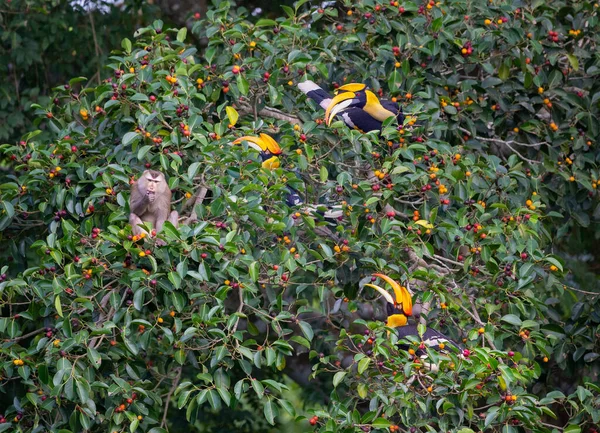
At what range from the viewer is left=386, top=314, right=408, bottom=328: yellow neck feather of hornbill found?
330 cm

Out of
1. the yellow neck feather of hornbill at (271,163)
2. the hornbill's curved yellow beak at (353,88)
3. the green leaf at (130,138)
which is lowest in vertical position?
the yellow neck feather of hornbill at (271,163)

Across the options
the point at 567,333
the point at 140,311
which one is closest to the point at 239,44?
the point at 140,311

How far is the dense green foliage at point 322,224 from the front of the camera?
122 inches

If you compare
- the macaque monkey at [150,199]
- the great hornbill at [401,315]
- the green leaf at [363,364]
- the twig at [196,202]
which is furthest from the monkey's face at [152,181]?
the green leaf at [363,364]

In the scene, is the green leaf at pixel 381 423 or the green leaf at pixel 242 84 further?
the green leaf at pixel 242 84

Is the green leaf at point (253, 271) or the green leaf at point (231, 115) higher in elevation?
the green leaf at point (231, 115)

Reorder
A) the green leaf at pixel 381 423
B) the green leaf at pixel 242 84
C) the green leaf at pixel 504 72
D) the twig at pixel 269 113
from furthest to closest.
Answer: the green leaf at pixel 504 72, the twig at pixel 269 113, the green leaf at pixel 242 84, the green leaf at pixel 381 423

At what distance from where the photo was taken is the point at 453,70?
4.11m

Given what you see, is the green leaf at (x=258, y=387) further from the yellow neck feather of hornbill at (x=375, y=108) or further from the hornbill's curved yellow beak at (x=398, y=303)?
the yellow neck feather of hornbill at (x=375, y=108)

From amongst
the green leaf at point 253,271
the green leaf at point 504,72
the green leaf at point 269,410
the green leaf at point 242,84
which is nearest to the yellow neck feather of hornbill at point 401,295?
the green leaf at point 253,271

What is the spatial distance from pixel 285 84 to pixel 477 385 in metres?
1.62

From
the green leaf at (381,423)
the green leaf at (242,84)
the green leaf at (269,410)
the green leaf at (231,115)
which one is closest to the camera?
the green leaf at (381,423)

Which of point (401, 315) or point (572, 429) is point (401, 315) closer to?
point (401, 315)

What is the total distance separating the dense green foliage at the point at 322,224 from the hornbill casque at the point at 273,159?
48 millimetres
